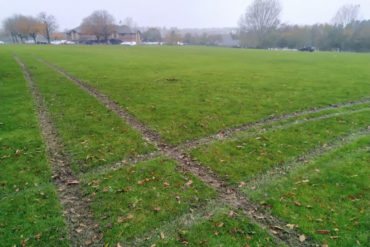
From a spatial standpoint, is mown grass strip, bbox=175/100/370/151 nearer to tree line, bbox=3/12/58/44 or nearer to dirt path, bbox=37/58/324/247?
dirt path, bbox=37/58/324/247

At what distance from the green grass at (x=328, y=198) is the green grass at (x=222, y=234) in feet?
2.34

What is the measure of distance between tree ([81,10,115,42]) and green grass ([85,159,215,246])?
347ft

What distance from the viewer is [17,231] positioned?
4.03m

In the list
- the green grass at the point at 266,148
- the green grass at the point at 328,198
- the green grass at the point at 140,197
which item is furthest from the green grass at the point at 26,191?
the green grass at the point at 328,198

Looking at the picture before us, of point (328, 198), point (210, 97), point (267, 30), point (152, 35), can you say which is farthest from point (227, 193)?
point (152, 35)

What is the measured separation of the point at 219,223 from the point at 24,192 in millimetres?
4274

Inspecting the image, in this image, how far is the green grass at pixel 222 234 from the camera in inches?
151

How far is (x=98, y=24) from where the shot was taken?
316 feet

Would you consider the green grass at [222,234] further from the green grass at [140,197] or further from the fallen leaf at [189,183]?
the fallen leaf at [189,183]

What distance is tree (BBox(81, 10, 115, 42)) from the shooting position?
9644 cm

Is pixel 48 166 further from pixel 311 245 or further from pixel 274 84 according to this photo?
pixel 274 84

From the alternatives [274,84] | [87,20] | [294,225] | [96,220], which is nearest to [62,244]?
[96,220]

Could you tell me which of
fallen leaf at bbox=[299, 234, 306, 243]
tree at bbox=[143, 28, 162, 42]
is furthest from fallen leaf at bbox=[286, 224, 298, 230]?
tree at bbox=[143, 28, 162, 42]

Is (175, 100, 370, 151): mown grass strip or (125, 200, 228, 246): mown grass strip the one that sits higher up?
(175, 100, 370, 151): mown grass strip
